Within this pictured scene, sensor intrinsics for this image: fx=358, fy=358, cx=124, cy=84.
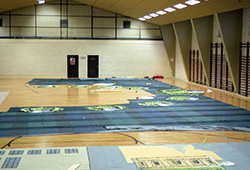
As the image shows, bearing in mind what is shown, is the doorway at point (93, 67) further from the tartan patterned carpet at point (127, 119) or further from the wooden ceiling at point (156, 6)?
the tartan patterned carpet at point (127, 119)

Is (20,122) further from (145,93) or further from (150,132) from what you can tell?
(145,93)

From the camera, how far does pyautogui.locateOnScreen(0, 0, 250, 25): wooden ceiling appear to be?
18.4 meters

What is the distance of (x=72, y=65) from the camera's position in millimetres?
32781

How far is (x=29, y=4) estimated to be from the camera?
30594 mm

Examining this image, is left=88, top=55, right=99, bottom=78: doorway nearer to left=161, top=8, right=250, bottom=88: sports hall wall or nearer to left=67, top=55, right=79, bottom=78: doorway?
left=67, top=55, right=79, bottom=78: doorway

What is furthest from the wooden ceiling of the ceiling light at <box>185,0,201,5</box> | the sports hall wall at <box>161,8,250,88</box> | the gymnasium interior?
the sports hall wall at <box>161,8,250,88</box>

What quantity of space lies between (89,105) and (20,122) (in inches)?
179

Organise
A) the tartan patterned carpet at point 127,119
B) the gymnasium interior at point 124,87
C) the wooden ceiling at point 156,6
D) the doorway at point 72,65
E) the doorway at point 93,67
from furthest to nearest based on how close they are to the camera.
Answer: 1. the doorway at point 93,67
2. the doorway at point 72,65
3. the wooden ceiling at point 156,6
4. the tartan patterned carpet at point 127,119
5. the gymnasium interior at point 124,87

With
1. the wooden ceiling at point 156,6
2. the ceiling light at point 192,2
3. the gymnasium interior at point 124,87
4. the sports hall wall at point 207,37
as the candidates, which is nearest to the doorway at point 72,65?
the gymnasium interior at point 124,87

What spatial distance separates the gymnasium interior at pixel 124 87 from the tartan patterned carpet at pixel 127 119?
4cm

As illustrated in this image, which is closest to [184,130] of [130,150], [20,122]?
[130,150]

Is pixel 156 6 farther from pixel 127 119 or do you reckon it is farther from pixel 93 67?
pixel 127 119

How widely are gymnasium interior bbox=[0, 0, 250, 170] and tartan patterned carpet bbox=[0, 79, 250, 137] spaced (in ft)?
0.13

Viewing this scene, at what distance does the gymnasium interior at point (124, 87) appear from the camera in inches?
363
